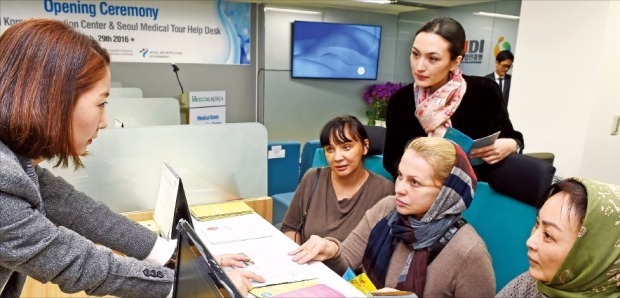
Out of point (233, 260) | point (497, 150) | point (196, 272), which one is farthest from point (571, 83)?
point (196, 272)

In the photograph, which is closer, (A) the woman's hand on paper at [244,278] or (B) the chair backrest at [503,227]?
(A) the woman's hand on paper at [244,278]

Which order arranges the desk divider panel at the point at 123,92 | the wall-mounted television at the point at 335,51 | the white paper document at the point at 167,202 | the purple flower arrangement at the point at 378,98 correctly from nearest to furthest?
the white paper document at the point at 167,202 < the desk divider panel at the point at 123,92 < the wall-mounted television at the point at 335,51 < the purple flower arrangement at the point at 378,98

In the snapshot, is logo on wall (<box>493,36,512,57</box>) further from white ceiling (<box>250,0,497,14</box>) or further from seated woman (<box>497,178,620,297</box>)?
seated woman (<box>497,178,620,297</box>)

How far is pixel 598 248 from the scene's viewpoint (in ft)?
3.07

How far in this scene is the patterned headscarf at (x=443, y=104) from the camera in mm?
1657

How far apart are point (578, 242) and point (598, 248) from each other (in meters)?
0.04

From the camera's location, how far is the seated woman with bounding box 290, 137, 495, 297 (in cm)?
126

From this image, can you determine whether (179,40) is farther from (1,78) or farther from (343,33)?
(1,78)

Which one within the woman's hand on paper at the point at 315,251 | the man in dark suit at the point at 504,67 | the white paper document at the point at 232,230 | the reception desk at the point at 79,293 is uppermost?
the man in dark suit at the point at 504,67

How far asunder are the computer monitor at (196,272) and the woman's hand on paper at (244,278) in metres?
0.22

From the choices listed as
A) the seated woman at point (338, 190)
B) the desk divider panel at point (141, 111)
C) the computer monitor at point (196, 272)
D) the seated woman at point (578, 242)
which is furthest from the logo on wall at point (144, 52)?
the seated woman at point (578, 242)

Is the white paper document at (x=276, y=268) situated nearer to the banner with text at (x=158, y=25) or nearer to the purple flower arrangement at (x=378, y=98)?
the banner with text at (x=158, y=25)

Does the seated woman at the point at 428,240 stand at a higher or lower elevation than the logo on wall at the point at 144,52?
lower

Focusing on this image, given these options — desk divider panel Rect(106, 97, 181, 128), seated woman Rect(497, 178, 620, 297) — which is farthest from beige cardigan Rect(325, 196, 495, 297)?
desk divider panel Rect(106, 97, 181, 128)
